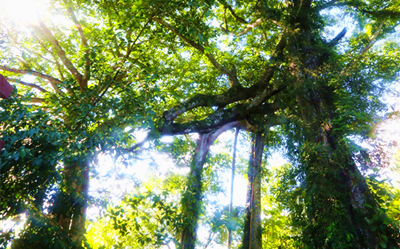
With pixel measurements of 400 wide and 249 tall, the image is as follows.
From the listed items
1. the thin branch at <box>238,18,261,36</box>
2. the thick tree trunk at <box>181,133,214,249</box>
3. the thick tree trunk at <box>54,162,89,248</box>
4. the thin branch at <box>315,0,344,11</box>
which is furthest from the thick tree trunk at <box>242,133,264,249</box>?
the thick tree trunk at <box>54,162,89,248</box>

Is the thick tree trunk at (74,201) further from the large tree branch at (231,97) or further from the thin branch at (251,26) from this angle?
the thin branch at (251,26)

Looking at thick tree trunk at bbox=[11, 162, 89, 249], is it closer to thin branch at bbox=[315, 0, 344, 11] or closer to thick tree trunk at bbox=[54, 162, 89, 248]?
thick tree trunk at bbox=[54, 162, 89, 248]

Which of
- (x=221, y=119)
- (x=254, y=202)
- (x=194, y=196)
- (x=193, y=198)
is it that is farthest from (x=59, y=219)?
(x=221, y=119)

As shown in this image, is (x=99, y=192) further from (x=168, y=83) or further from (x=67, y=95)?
(x=168, y=83)

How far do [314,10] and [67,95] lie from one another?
242 inches

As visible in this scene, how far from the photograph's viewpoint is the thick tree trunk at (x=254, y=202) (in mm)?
7199

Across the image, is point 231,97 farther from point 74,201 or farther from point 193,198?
point 74,201

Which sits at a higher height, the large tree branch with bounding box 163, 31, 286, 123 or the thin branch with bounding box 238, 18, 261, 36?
the thin branch with bounding box 238, 18, 261, 36

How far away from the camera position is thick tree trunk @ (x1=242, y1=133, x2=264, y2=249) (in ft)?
23.6

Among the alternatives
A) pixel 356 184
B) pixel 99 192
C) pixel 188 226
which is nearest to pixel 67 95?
pixel 99 192

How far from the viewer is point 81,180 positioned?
3705mm

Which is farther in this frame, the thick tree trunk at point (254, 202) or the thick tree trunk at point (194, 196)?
the thick tree trunk at point (254, 202)

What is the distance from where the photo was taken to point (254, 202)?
7855mm

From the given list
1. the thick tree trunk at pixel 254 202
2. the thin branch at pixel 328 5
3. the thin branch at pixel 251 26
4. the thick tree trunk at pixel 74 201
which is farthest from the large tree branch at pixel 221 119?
the thick tree trunk at pixel 74 201
